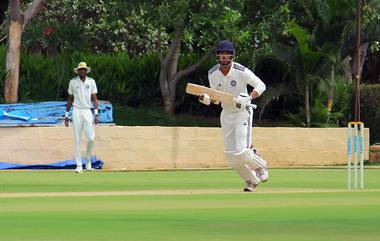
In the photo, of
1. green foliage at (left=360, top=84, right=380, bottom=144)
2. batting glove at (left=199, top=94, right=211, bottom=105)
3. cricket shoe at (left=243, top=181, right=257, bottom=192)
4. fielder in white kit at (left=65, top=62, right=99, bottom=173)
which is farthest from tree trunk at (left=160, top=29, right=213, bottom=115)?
batting glove at (left=199, top=94, right=211, bottom=105)

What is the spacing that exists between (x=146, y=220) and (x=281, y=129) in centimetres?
2066

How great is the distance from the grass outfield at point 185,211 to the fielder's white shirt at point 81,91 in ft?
17.2

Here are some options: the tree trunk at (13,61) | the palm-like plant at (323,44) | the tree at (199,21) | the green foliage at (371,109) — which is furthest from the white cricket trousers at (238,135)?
the green foliage at (371,109)

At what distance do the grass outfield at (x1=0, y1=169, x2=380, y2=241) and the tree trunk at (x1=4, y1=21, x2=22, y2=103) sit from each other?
1222cm

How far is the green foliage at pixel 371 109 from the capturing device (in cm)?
3809

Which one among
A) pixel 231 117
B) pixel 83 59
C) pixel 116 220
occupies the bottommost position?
pixel 116 220

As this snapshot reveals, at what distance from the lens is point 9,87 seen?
34.4m

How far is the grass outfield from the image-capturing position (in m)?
10.9

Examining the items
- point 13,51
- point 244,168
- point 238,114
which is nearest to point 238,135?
point 238,114

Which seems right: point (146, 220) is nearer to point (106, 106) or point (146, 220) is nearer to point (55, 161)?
point (55, 161)

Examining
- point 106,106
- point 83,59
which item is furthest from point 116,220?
point 83,59

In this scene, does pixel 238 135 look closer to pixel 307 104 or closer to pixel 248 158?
pixel 248 158

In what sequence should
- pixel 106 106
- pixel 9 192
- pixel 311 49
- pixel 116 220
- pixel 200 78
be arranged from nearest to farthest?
1. pixel 116 220
2. pixel 9 192
3. pixel 106 106
4. pixel 311 49
5. pixel 200 78

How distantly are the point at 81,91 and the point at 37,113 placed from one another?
4.48 meters
